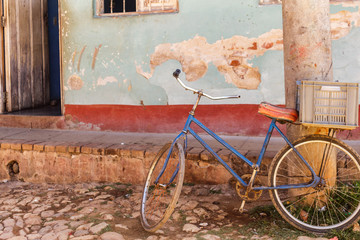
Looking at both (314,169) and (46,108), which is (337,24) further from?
(46,108)

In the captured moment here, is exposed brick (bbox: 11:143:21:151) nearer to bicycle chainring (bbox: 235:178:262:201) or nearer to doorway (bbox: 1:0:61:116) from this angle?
doorway (bbox: 1:0:61:116)

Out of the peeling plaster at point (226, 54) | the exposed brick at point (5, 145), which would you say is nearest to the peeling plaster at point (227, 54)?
the peeling plaster at point (226, 54)

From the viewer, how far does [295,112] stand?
3352mm

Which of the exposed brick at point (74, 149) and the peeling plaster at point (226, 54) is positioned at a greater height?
the peeling plaster at point (226, 54)

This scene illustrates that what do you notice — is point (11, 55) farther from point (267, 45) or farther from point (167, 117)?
point (267, 45)

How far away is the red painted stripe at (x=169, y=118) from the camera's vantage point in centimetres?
585

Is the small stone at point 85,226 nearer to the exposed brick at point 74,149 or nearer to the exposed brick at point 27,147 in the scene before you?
the exposed brick at point 74,149

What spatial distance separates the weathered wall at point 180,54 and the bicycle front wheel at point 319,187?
2232 millimetres

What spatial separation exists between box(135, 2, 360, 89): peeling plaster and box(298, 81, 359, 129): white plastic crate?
2.64 metres

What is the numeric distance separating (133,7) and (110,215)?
3553 mm

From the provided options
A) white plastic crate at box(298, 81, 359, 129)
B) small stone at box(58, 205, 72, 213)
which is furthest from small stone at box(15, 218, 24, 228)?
white plastic crate at box(298, 81, 359, 129)

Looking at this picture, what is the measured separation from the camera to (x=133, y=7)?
6320mm

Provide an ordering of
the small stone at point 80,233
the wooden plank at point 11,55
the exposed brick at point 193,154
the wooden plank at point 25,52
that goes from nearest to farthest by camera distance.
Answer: the small stone at point 80,233
the exposed brick at point 193,154
the wooden plank at point 11,55
the wooden plank at point 25,52

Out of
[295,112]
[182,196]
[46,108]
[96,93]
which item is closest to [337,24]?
[295,112]
